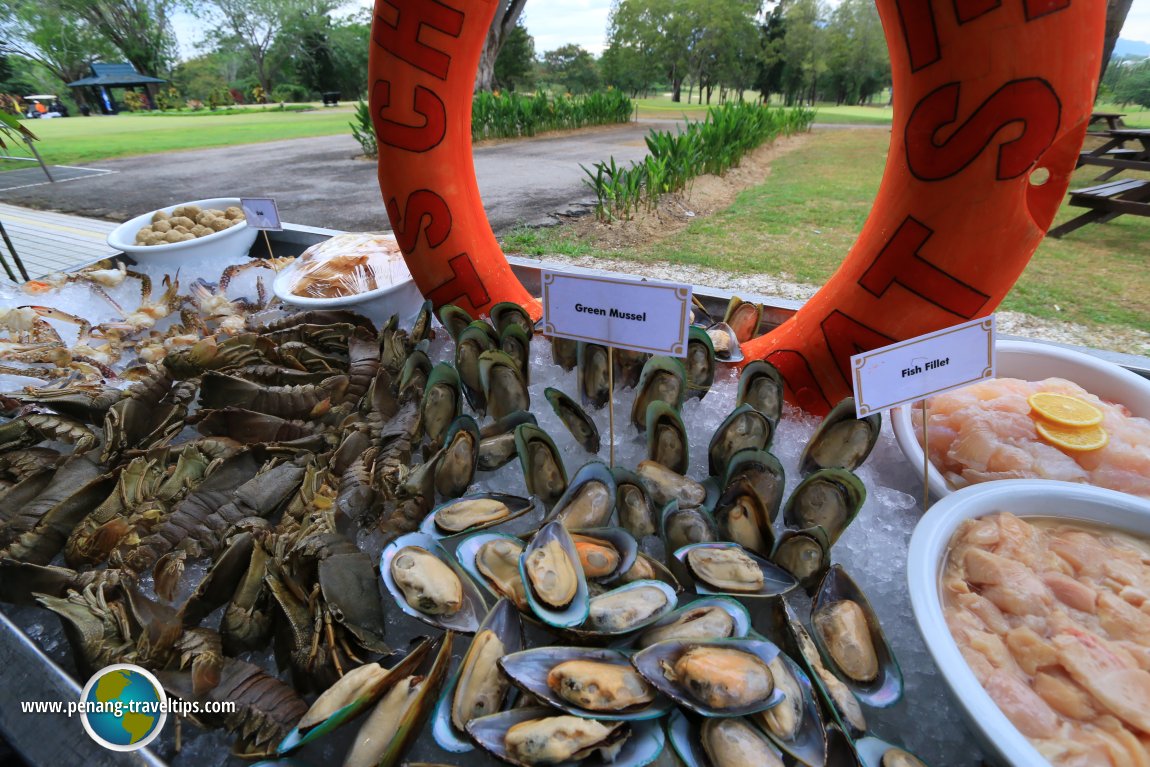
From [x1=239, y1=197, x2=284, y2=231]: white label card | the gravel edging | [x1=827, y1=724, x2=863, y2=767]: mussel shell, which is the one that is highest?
[x1=239, y1=197, x2=284, y2=231]: white label card

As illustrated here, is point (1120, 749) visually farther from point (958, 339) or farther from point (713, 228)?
point (713, 228)

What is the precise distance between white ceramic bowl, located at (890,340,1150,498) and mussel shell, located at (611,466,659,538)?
0.53 metres

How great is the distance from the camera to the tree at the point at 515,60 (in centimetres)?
2178

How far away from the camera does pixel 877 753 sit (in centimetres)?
63

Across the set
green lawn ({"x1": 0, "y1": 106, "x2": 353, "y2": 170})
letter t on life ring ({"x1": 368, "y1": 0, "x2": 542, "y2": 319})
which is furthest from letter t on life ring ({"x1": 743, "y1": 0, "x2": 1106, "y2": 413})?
green lawn ({"x1": 0, "y1": 106, "x2": 353, "y2": 170})

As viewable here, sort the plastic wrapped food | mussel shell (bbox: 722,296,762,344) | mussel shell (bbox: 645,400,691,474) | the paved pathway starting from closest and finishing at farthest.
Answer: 1. mussel shell (bbox: 645,400,691,474)
2. mussel shell (bbox: 722,296,762,344)
3. the plastic wrapped food
4. the paved pathway

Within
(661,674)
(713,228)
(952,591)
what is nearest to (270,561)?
(661,674)

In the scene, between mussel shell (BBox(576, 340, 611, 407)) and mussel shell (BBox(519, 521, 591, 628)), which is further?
mussel shell (BBox(576, 340, 611, 407))

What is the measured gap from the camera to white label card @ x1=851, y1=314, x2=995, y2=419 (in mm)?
883

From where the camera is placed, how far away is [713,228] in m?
5.21

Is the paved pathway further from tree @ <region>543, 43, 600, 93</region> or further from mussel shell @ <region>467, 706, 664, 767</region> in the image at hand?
tree @ <region>543, 43, 600, 93</region>

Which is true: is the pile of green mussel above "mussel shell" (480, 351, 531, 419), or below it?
below

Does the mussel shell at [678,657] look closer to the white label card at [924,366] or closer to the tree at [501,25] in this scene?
the white label card at [924,366]

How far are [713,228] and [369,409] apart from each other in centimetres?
458
